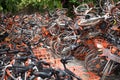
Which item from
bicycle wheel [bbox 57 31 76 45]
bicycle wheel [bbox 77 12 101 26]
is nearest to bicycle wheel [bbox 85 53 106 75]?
bicycle wheel [bbox 77 12 101 26]

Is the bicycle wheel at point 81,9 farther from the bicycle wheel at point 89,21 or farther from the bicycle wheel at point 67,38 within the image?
the bicycle wheel at point 67,38

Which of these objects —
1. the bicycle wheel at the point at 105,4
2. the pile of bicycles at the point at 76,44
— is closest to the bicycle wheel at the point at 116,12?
the pile of bicycles at the point at 76,44

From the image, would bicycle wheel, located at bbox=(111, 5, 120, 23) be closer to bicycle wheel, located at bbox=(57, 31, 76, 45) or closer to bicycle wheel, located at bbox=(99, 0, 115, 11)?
bicycle wheel, located at bbox=(99, 0, 115, 11)

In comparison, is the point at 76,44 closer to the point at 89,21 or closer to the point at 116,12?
the point at 89,21

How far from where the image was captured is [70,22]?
12.0 meters

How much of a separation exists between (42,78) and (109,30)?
14.4ft

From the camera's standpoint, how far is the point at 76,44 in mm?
10203

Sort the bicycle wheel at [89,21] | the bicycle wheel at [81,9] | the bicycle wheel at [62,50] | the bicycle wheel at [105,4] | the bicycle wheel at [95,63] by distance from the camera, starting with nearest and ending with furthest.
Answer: the bicycle wheel at [95,63], the bicycle wheel at [89,21], the bicycle wheel at [105,4], the bicycle wheel at [81,9], the bicycle wheel at [62,50]

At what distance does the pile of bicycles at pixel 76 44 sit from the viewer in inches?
201

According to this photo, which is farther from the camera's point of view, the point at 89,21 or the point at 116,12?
the point at 89,21

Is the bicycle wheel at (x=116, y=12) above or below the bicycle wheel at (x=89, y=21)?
above

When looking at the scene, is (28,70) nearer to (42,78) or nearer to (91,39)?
(42,78)

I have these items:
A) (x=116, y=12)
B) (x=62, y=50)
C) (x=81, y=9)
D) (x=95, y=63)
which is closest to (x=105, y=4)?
(x=81, y=9)

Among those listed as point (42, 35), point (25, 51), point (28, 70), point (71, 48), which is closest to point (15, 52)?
point (25, 51)
